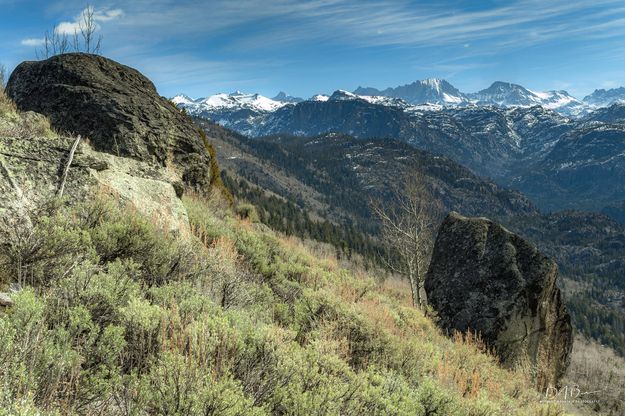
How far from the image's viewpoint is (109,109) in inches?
666

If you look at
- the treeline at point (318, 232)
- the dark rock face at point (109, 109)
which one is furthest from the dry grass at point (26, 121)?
the treeline at point (318, 232)

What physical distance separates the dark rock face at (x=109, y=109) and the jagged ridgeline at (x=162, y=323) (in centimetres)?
545

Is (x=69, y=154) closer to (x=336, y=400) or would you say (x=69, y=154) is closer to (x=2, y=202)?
(x=2, y=202)

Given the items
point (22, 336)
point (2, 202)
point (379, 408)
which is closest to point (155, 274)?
point (2, 202)

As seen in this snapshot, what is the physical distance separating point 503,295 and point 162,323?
20.6 meters

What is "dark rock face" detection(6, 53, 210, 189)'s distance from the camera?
648 inches

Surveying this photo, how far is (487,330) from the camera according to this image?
19.6 m

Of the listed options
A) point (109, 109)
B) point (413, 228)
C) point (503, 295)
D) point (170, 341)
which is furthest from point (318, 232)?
point (170, 341)

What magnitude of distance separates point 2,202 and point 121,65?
1845cm

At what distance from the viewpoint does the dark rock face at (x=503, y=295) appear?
1967 centimetres

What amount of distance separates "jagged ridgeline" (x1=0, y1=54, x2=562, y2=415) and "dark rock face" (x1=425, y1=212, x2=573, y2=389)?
1021 centimetres

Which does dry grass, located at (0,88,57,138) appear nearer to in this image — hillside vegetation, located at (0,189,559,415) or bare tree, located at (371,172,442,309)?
hillside vegetation, located at (0,189,559,415)

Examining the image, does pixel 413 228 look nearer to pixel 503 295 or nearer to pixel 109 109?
pixel 503 295

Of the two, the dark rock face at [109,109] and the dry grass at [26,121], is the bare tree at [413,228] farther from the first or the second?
the dry grass at [26,121]
